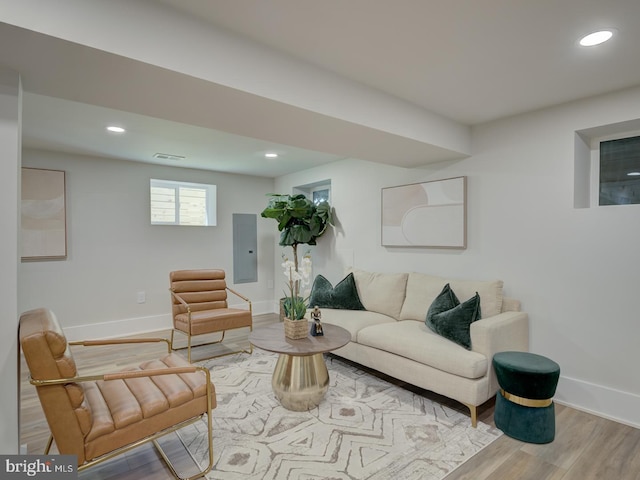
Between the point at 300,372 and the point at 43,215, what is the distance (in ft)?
12.4

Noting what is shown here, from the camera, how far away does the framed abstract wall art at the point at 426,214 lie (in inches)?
135

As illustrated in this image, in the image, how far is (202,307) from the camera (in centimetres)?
423

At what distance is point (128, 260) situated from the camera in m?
4.78

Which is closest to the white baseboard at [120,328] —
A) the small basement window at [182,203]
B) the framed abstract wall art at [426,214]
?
the small basement window at [182,203]

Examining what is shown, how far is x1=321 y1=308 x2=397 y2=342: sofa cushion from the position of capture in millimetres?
3290

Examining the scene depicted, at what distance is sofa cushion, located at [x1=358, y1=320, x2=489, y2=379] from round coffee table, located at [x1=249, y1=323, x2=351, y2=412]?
46cm

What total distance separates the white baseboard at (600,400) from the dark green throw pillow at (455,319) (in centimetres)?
91

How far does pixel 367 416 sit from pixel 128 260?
12.8ft

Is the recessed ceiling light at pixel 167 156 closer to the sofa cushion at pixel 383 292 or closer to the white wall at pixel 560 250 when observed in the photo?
the sofa cushion at pixel 383 292

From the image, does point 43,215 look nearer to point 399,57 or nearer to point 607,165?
point 399,57

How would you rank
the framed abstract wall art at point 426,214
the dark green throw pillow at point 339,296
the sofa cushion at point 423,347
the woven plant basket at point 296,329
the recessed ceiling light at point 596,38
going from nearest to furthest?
the recessed ceiling light at point 596,38, the sofa cushion at point 423,347, the woven plant basket at point 296,329, the framed abstract wall art at point 426,214, the dark green throw pillow at point 339,296

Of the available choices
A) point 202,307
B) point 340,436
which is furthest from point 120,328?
point 340,436

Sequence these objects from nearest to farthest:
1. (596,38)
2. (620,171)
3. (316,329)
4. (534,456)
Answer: (596,38) < (534,456) < (620,171) < (316,329)

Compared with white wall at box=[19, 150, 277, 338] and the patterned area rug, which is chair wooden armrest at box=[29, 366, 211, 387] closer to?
the patterned area rug
